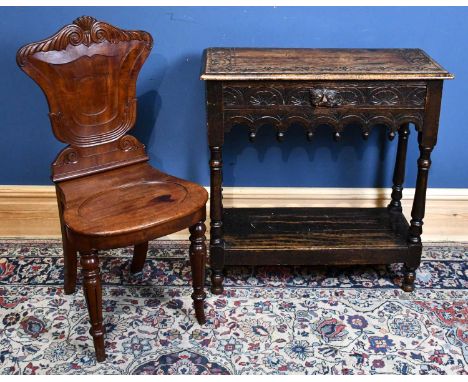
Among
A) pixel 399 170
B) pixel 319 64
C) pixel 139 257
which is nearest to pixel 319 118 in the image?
pixel 319 64

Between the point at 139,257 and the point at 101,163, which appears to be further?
the point at 139,257

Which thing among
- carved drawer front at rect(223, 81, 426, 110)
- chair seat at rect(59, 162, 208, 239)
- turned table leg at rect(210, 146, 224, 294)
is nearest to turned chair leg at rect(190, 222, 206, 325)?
chair seat at rect(59, 162, 208, 239)

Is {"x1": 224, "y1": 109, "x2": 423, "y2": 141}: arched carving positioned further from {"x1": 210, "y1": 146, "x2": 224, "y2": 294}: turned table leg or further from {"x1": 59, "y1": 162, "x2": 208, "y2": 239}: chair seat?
{"x1": 59, "y1": 162, "x2": 208, "y2": 239}: chair seat

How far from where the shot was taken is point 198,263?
2633mm

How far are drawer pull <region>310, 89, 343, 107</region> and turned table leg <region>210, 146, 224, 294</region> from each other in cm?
44

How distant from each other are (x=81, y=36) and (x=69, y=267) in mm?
1009

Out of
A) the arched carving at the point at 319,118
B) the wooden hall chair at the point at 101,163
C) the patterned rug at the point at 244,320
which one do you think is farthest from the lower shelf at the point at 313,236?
the arched carving at the point at 319,118

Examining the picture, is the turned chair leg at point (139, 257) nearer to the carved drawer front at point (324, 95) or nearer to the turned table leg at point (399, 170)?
the carved drawer front at point (324, 95)

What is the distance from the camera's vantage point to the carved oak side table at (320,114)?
101 inches

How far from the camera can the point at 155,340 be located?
2.65 metres

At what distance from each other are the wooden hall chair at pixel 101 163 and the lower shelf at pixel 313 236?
35cm

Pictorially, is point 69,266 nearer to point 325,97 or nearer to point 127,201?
point 127,201
